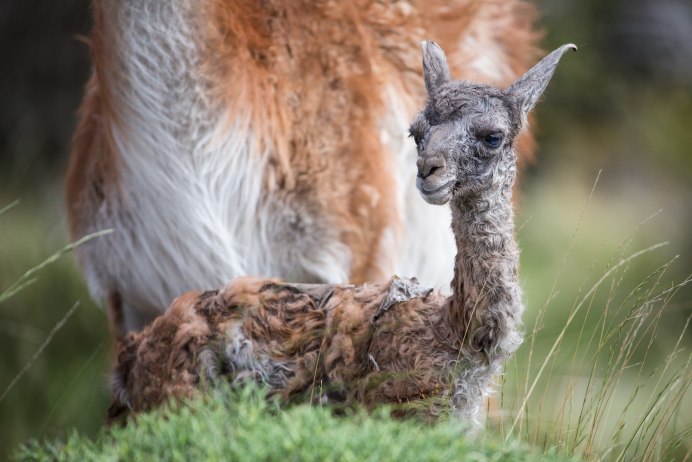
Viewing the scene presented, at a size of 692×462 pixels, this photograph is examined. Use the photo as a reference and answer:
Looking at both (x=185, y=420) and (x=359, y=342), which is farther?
(x=359, y=342)

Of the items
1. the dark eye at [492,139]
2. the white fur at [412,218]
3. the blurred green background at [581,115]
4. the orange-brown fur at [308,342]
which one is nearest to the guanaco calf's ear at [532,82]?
the dark eye at [492,139]

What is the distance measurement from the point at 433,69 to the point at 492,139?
0.32 m

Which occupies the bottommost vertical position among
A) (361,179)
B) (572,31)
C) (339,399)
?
(339,399)

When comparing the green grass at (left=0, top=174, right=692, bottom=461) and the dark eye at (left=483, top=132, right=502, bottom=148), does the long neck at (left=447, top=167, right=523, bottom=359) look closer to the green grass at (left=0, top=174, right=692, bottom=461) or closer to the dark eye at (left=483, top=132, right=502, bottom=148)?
the dark eye at (left=483, top=132, right=502, bottom=148)

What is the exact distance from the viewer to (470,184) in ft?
9.01

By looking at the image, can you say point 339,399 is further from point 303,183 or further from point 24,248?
point 24,248

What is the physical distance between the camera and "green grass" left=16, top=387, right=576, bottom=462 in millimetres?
2291

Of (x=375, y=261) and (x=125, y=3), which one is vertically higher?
(x=125, y=3)

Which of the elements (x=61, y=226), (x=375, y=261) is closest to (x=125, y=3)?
(x=375, y=261)

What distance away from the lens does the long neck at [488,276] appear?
9.20 feet

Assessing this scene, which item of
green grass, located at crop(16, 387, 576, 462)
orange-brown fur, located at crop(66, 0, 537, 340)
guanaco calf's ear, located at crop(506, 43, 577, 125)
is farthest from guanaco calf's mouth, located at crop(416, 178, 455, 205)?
orange-brown fur, located at crop(66, 0, 537, 340)

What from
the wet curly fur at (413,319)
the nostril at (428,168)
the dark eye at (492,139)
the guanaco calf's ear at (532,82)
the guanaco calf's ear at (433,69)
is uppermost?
the guanaco calf's ear at (433,69)

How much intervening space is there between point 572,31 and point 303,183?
12.3 feet

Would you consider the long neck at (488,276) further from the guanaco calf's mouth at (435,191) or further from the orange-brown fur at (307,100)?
the orange-brown fur at (307,100)
